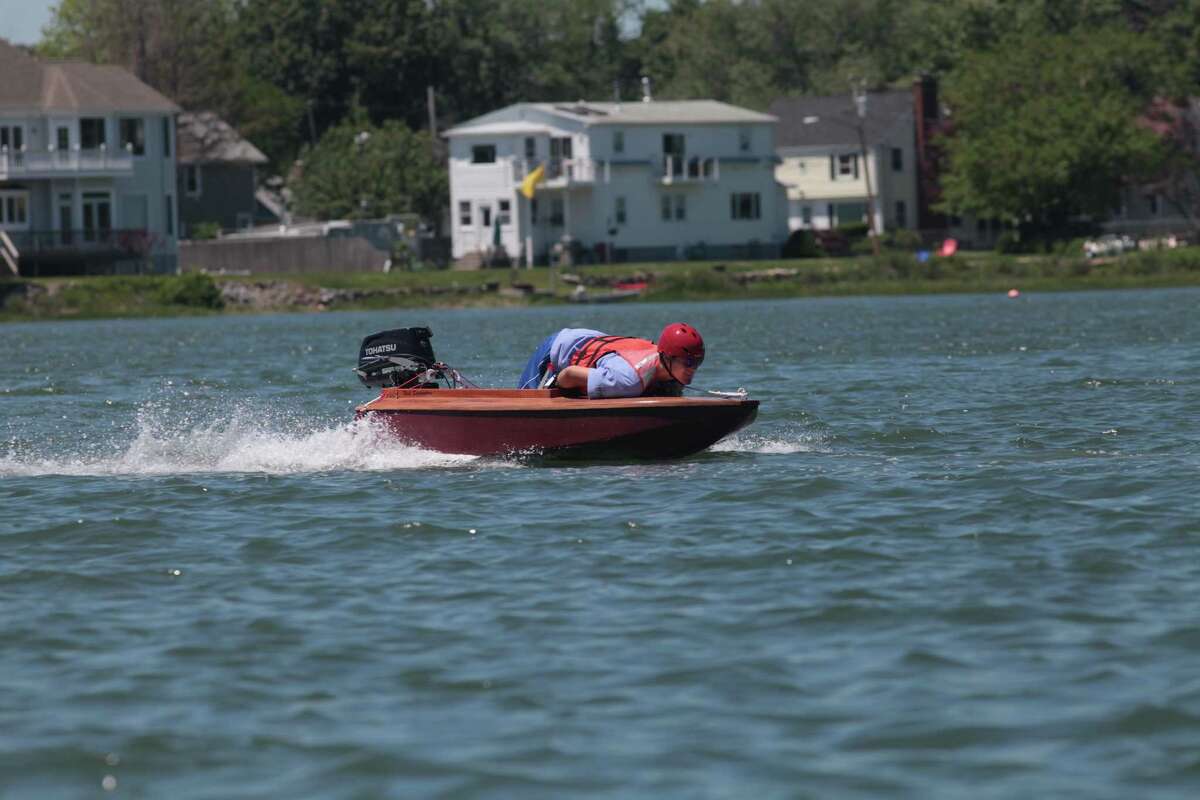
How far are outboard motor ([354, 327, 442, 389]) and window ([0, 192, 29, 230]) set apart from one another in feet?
186

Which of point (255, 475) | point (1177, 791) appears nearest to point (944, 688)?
point (1177, 791)

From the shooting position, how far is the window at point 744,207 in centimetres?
8825

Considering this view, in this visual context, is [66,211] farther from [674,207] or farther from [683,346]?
[683,346]

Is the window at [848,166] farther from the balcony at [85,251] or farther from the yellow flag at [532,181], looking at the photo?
the balcony at [85,251]

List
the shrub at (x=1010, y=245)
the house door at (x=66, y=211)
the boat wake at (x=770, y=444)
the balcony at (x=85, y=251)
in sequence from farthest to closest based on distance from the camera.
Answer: the shrub at (x=1010, y=245)
the house door at (x=66, y=211)
the balcony at (x=85, y=251)
the boat wake at (x=770, y=444)

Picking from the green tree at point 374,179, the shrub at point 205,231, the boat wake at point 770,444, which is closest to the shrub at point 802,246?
the green tree at point 374,179

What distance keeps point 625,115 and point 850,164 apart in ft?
39.1

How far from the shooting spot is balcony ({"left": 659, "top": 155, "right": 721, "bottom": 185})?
8694 centimetres

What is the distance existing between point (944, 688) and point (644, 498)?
21.0ft

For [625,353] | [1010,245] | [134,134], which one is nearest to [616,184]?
[1010,245]

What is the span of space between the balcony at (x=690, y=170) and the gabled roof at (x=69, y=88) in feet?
69.9

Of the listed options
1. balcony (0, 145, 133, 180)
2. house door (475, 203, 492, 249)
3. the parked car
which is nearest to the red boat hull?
balcony (0, 145, 133, 180)

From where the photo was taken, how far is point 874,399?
2611 centimetres

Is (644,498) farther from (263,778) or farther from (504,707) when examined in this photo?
(263,778)
